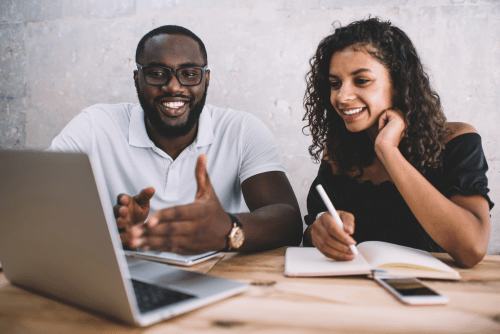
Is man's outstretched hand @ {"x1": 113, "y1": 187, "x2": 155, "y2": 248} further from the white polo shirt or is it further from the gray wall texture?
the gray wall texture

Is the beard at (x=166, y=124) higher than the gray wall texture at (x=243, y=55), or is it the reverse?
the gray wall texture at (x=243, y=55)

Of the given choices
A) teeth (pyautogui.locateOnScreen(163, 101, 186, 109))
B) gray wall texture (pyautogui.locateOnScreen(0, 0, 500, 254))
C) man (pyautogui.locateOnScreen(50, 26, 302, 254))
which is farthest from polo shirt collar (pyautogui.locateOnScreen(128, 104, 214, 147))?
gray wall texture (pyautogui.locateOnScreen(0, 0, 500, 254))

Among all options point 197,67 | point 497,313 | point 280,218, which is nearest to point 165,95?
point 197,67

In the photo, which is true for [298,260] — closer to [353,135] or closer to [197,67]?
[353,135]

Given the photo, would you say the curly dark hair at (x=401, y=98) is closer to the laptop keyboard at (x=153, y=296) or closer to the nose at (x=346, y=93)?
the nose at (x=346, y=93)

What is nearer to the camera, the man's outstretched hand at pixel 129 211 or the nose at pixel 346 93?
the man's outstretched hand at pixel 129 211

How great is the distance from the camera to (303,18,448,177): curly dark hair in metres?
1.37

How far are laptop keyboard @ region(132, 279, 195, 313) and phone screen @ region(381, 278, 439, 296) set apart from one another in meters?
0.40

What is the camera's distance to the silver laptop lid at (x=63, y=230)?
Answer: 0.48 m

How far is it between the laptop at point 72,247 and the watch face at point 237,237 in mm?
205

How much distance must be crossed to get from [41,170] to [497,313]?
780mm

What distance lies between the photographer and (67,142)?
1561mm

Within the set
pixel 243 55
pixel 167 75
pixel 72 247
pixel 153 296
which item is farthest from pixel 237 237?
pixel 243 55

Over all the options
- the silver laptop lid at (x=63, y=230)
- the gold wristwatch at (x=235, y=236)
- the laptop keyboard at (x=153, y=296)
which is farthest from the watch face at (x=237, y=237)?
the silver laptop lid at (x=63, y=230)
